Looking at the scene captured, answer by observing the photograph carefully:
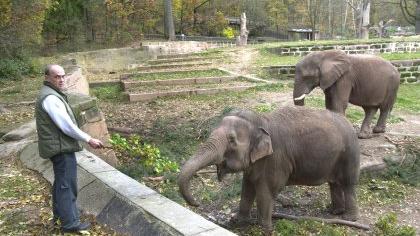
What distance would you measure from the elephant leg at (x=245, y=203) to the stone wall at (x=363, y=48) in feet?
54.2

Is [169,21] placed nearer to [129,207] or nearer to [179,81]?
[179,81]

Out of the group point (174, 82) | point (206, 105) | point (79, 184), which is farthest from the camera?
point (174, 82)

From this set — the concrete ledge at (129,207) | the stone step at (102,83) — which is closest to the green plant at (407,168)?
A: the concrete ledge at (129,207)

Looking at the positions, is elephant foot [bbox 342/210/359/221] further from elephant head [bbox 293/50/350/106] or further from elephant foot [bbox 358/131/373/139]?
elephant foot [bbox 358/131/373/139]

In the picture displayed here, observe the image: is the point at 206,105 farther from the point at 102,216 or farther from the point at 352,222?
the point at 102,216

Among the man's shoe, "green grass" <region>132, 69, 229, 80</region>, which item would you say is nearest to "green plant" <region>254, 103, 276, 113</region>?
"green grass" <region>132, 69, 229, 80</region>

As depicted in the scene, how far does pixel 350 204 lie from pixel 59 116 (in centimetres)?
383

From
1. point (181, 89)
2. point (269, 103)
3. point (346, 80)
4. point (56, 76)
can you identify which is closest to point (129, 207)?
point (56, 76)

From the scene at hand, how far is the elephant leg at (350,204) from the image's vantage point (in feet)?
19.6

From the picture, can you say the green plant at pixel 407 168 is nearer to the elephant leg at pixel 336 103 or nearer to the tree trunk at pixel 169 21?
the elephant leg at pixel 336 103

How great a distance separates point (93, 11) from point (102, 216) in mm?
22087

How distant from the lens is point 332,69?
7.88 meters

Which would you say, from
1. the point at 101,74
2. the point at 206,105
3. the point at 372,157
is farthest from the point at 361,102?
the point at 101,74

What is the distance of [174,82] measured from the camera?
1570cm
